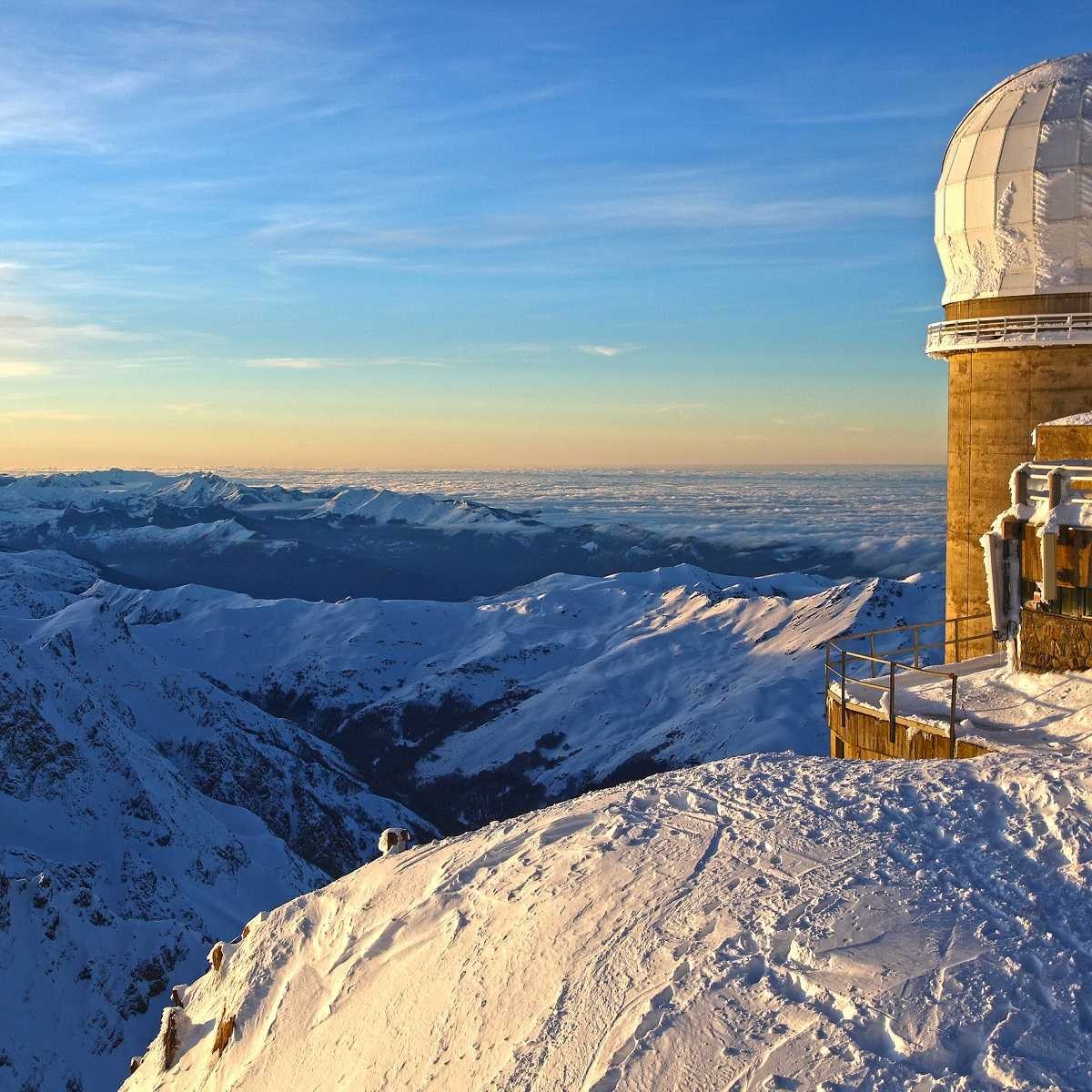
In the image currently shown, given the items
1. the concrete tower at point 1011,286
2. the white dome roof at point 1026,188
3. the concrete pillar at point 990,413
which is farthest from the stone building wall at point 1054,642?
the white dome roof at point 1026,188

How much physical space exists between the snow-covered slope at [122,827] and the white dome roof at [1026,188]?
164ft

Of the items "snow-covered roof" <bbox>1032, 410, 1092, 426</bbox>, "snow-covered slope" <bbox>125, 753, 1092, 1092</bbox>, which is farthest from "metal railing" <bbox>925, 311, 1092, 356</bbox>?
"snow-covered slope" <bbox>125, 753, 1092, 1092</bbox>

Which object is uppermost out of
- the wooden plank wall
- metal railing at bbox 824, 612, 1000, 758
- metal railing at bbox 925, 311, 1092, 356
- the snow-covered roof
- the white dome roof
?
the white dome roof

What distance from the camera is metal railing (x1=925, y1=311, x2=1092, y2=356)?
22.3 meters

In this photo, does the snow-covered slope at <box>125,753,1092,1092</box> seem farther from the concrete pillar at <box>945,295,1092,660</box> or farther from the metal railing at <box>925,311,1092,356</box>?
the metal railing at <box>925,311,1092,356</box>

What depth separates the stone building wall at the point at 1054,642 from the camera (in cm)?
1791

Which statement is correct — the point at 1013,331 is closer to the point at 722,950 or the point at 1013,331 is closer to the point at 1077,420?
the point at 1077,420

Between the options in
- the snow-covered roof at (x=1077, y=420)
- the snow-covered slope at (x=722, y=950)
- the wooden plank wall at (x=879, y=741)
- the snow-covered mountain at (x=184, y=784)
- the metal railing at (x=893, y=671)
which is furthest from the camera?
the snow-covered mountain at (x=184, y=784)

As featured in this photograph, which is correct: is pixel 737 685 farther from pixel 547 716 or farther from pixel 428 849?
pixel 428 849

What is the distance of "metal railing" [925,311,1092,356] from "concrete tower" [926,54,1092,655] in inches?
0.8

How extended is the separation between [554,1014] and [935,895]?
4.03 meters

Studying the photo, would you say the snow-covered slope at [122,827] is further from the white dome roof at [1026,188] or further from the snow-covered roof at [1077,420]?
the white dome roof at [1026,188]

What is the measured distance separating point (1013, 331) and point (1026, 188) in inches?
124

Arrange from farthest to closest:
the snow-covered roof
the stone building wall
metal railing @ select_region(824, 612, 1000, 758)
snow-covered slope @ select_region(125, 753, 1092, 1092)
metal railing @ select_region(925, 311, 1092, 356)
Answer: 1. metal railing @ select_region(925, 311, 1092, 356)
2. the snow-covered roof
3. metal railing @ select_region(824, 612, 1000, 758)
4. the stone building wall
5. snow-covered slope @ select_region(125, 753, 1092, 1092)
